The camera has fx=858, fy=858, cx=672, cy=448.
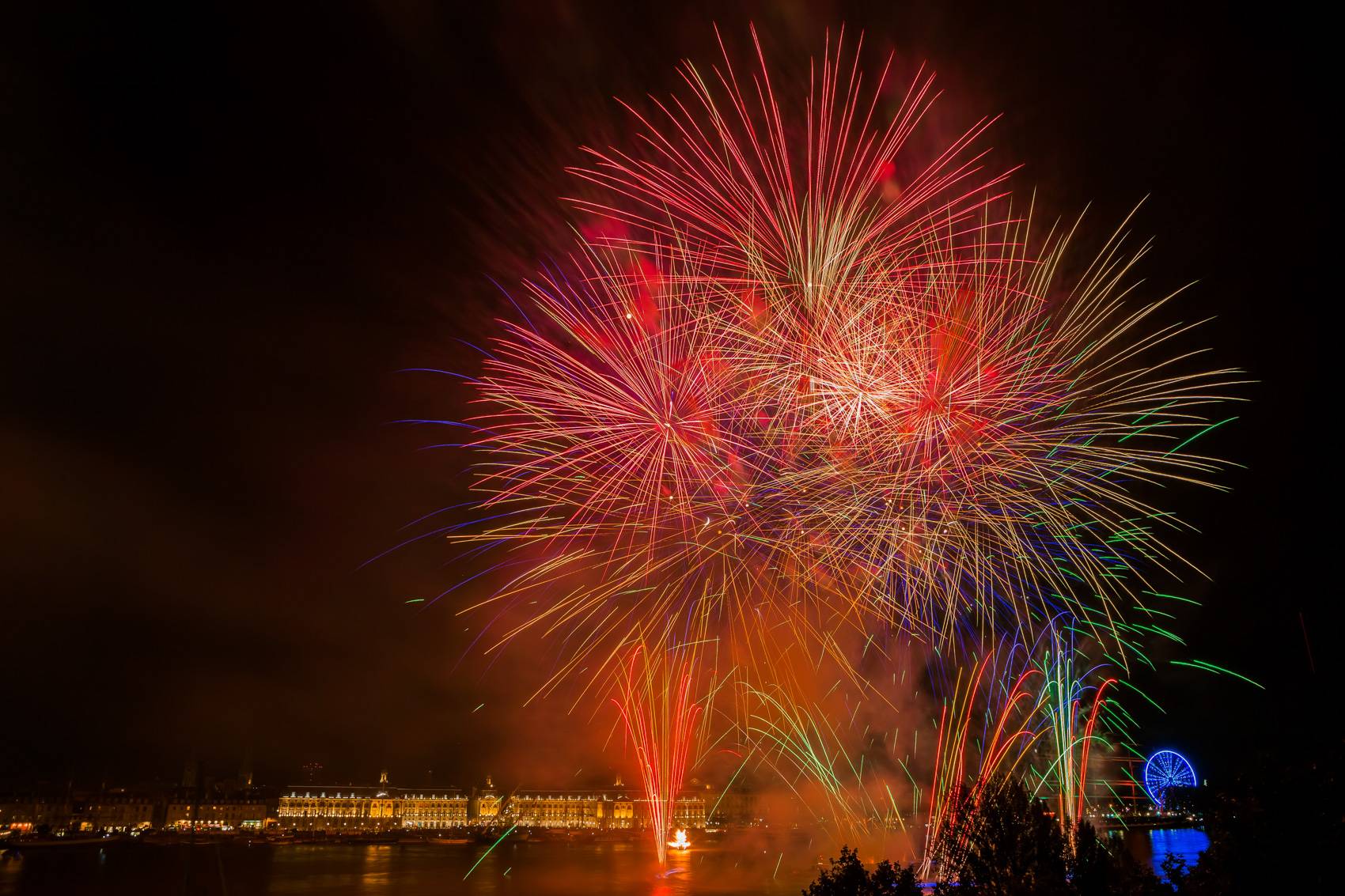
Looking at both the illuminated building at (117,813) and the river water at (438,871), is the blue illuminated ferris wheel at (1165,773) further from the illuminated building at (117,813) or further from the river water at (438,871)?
the illuminated building at (117,813)

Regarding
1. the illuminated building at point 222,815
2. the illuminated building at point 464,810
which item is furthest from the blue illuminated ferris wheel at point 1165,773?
the illuminated building at point 222,815

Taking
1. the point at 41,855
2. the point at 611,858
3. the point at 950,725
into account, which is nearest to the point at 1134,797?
the point at 611,858

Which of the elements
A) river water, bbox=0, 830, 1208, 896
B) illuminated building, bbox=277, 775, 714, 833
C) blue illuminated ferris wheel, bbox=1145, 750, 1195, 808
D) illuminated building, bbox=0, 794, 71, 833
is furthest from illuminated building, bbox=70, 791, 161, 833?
blue illuminated ferris wheel, bbox=1145, 750, 1195, 808

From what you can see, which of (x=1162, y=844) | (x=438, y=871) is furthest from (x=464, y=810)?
(x=1162, y=844)

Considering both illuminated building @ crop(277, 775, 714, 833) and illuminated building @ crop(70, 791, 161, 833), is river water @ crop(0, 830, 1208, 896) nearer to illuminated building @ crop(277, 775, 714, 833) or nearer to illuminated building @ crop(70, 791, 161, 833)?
illuminated building @ crop(70, 791, 161, 833)

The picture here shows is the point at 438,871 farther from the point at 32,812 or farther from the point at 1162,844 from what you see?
the point at 32,812
